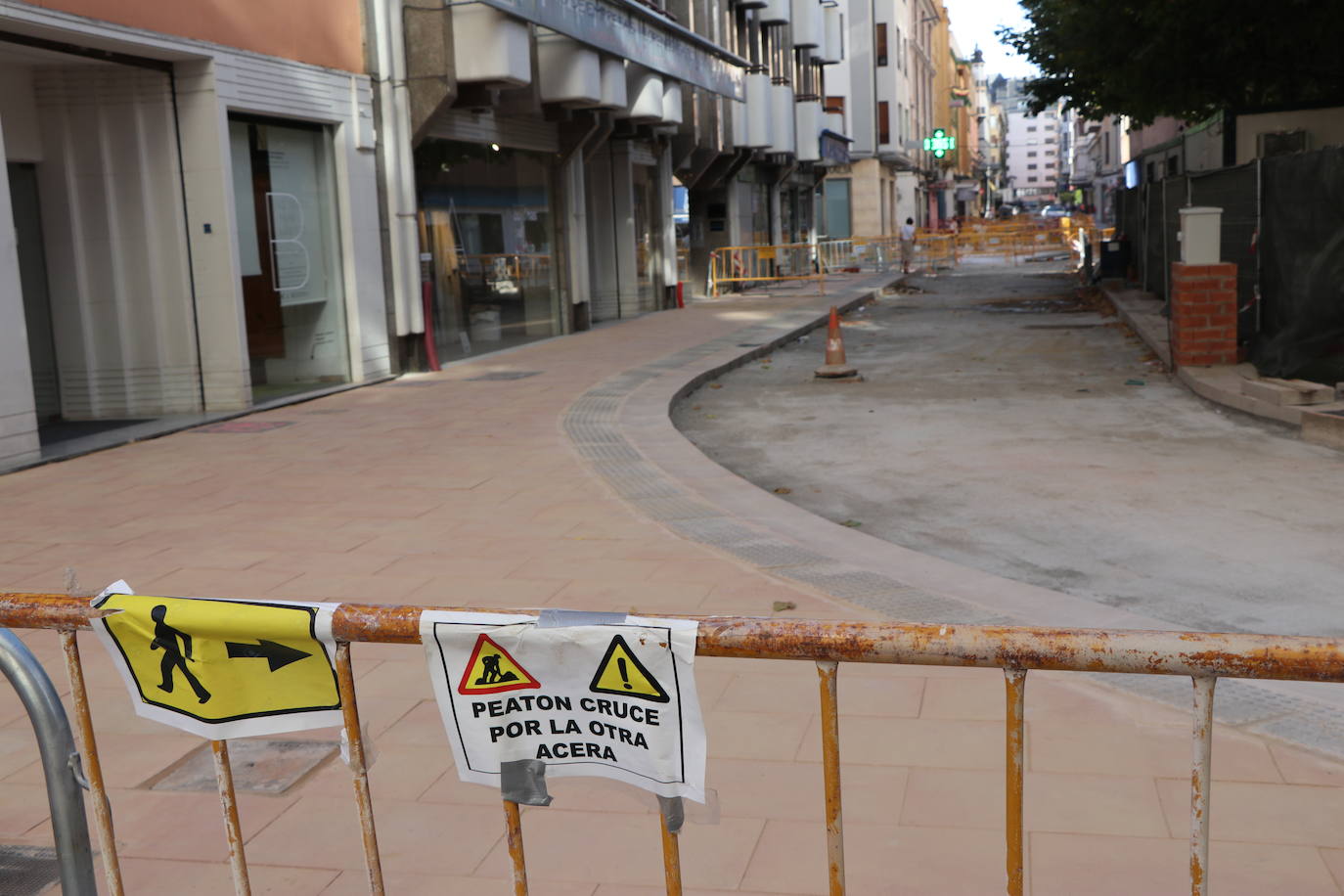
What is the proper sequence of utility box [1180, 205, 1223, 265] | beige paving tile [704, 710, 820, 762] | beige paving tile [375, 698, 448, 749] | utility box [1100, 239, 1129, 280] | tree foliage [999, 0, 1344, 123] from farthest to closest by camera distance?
utility box [1100, 239, 1129, 280] < tree foliage [999, 0, 1344, 123] < utility box [1180, 205, 1223, 265] < beige paving tile [375, 698, 448, 749] < beige paving tile [704, 710, 820, 762]

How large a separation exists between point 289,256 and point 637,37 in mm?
8168

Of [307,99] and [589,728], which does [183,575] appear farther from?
[307,99]

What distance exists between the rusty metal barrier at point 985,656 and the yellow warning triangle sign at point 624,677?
0.31 feet

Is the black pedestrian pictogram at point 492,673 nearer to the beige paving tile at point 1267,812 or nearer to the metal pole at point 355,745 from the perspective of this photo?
the metal pole at point 355,745

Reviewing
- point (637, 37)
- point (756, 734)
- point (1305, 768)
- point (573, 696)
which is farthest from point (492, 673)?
point (637, 37)

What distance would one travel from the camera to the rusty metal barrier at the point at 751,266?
30.5 metres

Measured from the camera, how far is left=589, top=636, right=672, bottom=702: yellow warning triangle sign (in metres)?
2.17

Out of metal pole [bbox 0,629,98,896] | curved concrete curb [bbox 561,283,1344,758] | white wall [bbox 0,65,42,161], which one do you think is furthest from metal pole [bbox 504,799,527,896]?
white wall [bbox 0,65,42,161]

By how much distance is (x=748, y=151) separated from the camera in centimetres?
2989

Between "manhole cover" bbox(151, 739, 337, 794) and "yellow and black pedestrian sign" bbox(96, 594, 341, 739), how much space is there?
155cm

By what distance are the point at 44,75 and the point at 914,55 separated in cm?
6152

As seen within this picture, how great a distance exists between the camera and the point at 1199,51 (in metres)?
19.0

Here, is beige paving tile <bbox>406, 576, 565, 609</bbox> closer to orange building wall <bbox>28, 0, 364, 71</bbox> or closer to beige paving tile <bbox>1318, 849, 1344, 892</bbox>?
beige paving tile <bbox>1318, 849, 1344, 892</bbox>

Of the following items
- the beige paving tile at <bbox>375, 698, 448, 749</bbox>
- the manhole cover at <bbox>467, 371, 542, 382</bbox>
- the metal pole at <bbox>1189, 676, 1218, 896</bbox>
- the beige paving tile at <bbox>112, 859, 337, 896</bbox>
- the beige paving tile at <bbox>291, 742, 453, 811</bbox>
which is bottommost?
the beige paving tile at <bbox>112, 859, 337, 896</bbox>
